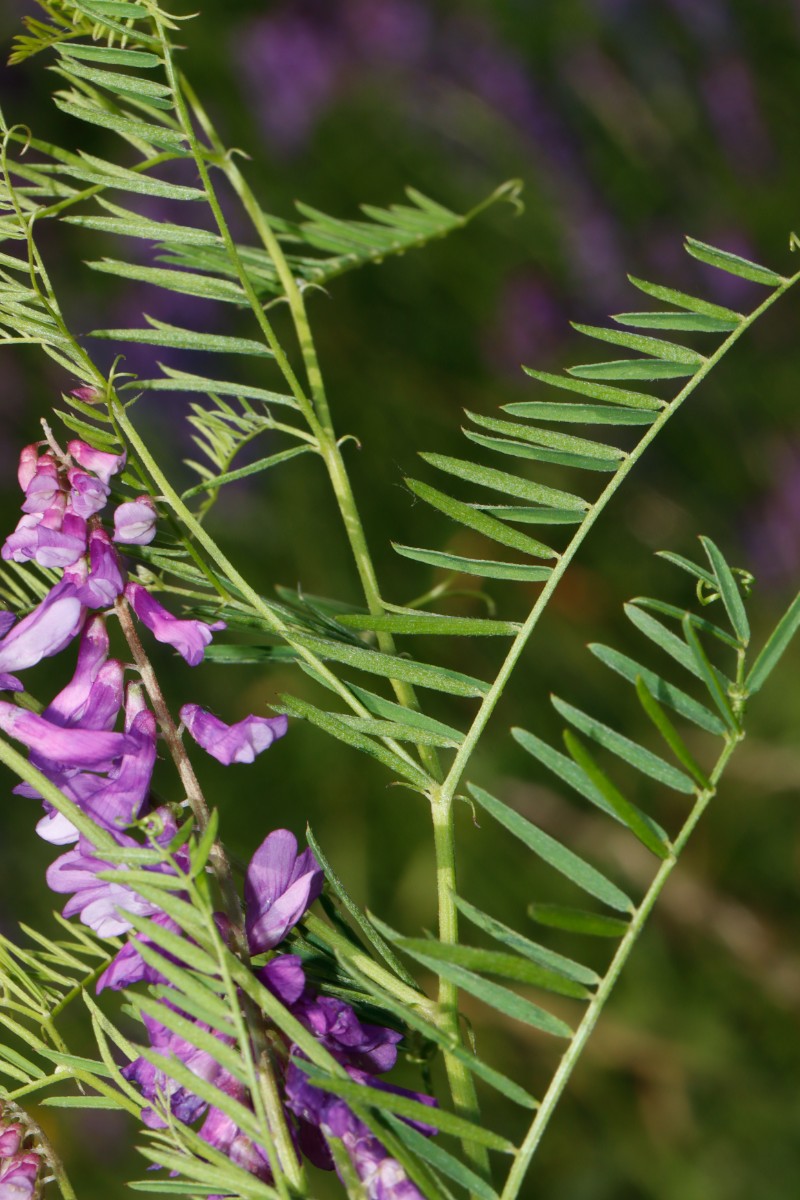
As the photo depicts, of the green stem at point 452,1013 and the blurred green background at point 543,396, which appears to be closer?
the green stem at point 452,1013

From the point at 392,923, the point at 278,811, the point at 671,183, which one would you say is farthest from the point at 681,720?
the point at 671,183

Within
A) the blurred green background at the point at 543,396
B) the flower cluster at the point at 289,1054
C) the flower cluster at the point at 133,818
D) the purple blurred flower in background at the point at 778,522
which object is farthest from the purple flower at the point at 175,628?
the purple blurred flower in background at the point at 778,522

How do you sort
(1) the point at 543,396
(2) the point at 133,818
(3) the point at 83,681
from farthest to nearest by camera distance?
(1) the point at 543,396, (3) the point at 83,681, (2) the point at 133,818

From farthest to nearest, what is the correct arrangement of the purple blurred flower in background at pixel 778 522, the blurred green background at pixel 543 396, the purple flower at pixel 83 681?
the purple blurred flower in background at pixel 778 522, the blurred green background at pixel 543 396, the purple flower at pixel 83 681

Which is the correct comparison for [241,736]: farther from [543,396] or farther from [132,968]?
[543,396]

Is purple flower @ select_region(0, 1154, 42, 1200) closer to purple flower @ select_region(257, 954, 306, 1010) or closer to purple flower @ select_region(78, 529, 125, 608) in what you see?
purple flower @ select_region(257, 954, 306, 1010)

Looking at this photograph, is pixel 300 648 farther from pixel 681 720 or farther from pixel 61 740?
pixel 681 720

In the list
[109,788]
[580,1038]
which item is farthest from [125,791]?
[580,1038]

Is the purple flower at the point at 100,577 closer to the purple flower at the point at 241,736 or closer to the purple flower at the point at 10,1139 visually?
the purple flower at the point at 241,736

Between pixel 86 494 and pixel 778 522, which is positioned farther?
pixel 778 522
